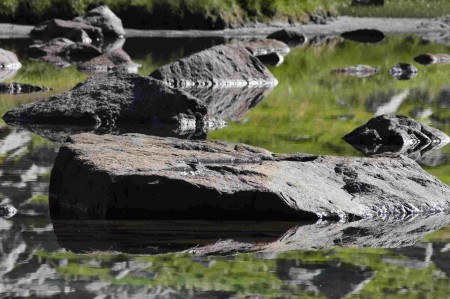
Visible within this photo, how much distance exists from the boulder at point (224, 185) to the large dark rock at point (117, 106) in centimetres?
375

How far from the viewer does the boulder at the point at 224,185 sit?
729 centimetres

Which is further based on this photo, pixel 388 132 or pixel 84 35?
pixel 84 35

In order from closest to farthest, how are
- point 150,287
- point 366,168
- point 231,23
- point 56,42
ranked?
point 150,287, point 366,168, point 56,42, point 231,23

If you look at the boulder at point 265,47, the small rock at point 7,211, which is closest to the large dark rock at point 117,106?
the small rock at point 7,211

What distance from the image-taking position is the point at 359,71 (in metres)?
20.0

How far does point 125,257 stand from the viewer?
6309 millimetres

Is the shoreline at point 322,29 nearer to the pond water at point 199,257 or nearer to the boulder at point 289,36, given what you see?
the boulder at point 289,36

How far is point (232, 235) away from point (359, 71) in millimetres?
13295

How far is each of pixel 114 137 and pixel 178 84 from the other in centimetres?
704

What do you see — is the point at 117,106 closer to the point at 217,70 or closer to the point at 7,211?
the point at 217,70

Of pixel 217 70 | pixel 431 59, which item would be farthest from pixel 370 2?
pixel 217 70

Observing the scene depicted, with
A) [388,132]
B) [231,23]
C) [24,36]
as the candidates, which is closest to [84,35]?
[24,36]

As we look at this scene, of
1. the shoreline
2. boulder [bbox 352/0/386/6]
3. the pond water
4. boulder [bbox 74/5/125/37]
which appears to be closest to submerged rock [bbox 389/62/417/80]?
the pond water

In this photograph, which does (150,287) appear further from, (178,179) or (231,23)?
(231,23)
